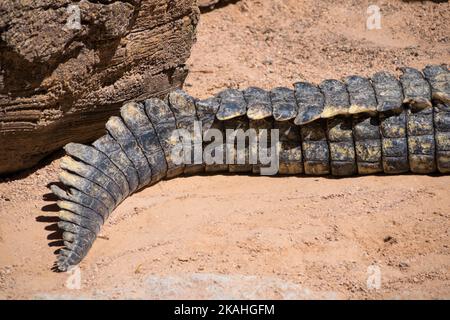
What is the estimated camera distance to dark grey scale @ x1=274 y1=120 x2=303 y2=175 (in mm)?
4879

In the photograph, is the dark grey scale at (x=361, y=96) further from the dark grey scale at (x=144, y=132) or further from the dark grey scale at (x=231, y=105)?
the dark grey scale at (x=144, y=132)

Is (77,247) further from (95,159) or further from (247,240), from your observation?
(247,240)

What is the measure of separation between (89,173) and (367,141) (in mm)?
2039

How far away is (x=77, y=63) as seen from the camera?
465 centimetres

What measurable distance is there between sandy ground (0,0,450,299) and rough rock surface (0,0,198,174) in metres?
0.44

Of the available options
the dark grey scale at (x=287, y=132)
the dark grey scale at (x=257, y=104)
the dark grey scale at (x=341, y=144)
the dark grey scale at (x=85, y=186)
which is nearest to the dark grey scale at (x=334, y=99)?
the dark grey scale at (x=341, y=144)

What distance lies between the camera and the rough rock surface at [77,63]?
427 centimetres

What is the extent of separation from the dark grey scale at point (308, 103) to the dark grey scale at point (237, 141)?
0.41 metres

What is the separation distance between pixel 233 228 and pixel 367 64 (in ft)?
8.63

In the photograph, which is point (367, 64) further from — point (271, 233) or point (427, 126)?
point (271, 233)

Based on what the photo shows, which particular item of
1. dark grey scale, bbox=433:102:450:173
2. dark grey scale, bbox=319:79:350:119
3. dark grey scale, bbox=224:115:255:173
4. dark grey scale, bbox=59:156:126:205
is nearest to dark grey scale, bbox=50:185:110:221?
dark grey scale, bbox=59:156:126:205

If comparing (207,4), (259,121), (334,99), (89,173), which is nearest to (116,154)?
(89,173)

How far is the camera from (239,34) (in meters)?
6.96

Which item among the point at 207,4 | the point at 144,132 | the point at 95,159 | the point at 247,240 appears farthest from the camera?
the point at 207,4
